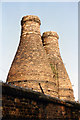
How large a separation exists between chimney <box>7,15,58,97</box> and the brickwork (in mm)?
8735

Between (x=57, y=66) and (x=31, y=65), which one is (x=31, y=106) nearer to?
(x=31, y=65)

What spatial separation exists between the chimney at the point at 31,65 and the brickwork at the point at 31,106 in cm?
874

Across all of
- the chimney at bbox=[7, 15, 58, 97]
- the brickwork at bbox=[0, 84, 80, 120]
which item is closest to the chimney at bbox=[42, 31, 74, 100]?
the chimney at bbox=[7, 15, 58, 97]

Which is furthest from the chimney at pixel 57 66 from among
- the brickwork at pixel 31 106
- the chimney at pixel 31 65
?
the brickwork at pixel 31 106

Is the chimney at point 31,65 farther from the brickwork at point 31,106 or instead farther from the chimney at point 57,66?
the brickwork at point 31,106

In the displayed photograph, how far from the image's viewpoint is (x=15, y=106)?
5.54 metres

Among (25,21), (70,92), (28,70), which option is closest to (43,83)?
(28,70)

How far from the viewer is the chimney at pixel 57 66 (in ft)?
68.1

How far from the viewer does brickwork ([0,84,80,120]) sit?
523 centimetres

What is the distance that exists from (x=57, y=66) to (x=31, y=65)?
4512 mm

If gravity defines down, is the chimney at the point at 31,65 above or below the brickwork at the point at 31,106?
above

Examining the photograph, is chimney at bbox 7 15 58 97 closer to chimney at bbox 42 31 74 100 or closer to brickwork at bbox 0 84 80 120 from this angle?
chimney at bbox 42 31 74 100

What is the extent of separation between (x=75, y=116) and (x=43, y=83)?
27.8 feet

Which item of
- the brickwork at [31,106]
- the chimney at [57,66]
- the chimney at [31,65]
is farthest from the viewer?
the chimney at [57,66]
